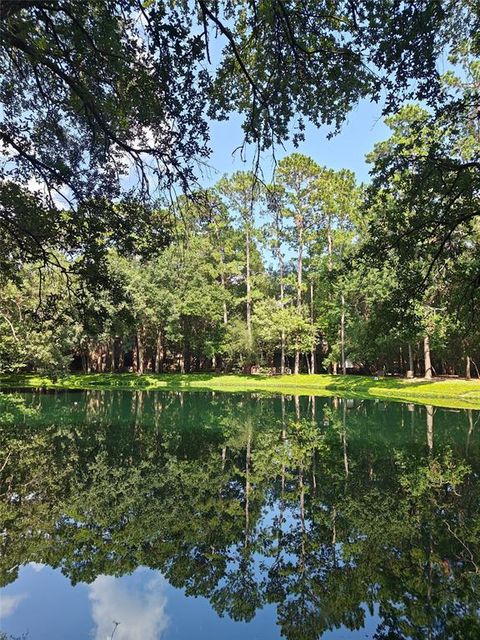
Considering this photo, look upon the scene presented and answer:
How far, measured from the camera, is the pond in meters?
4.61

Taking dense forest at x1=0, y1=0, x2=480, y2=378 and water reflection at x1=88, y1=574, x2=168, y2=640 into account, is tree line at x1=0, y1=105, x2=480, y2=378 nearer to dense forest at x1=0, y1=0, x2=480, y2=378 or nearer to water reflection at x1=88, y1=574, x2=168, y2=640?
dense forest at x1=0, y1=0, x2=480, y2=378

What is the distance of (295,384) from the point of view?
32.5 meters

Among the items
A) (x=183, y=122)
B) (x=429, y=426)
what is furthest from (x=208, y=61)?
(x=429, y=426)

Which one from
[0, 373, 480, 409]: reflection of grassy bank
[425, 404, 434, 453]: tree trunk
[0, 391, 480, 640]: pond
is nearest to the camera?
[0, 391, 480, 640]: pond

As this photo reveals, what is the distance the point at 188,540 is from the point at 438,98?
6.69 m

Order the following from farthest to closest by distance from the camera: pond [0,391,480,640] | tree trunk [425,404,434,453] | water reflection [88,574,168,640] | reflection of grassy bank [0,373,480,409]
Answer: reflection of grassy bank [0,373,480,409] < tree trunk [425,404,434,453] < pond [0,391,480,640] < water reflection [88,574,168,640]

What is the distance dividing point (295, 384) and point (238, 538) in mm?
26407

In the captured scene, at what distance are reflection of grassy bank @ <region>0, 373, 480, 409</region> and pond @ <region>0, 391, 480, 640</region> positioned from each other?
14640mm

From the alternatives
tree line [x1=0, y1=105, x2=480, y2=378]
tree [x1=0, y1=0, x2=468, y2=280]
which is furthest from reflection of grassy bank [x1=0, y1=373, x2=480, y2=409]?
tree [x1=0, y1=0, x2=468, y2=280]

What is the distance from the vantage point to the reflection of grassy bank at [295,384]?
86.2ft

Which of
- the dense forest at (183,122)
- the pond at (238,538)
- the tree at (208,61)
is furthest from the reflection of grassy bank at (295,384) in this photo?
the tree at (208,61)

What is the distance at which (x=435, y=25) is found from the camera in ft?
16.0

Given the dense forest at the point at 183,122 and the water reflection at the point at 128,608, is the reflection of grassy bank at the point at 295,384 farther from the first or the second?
the water reflection at the point at 128,608

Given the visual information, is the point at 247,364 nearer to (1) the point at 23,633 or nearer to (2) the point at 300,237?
(2) the point at 300,237
